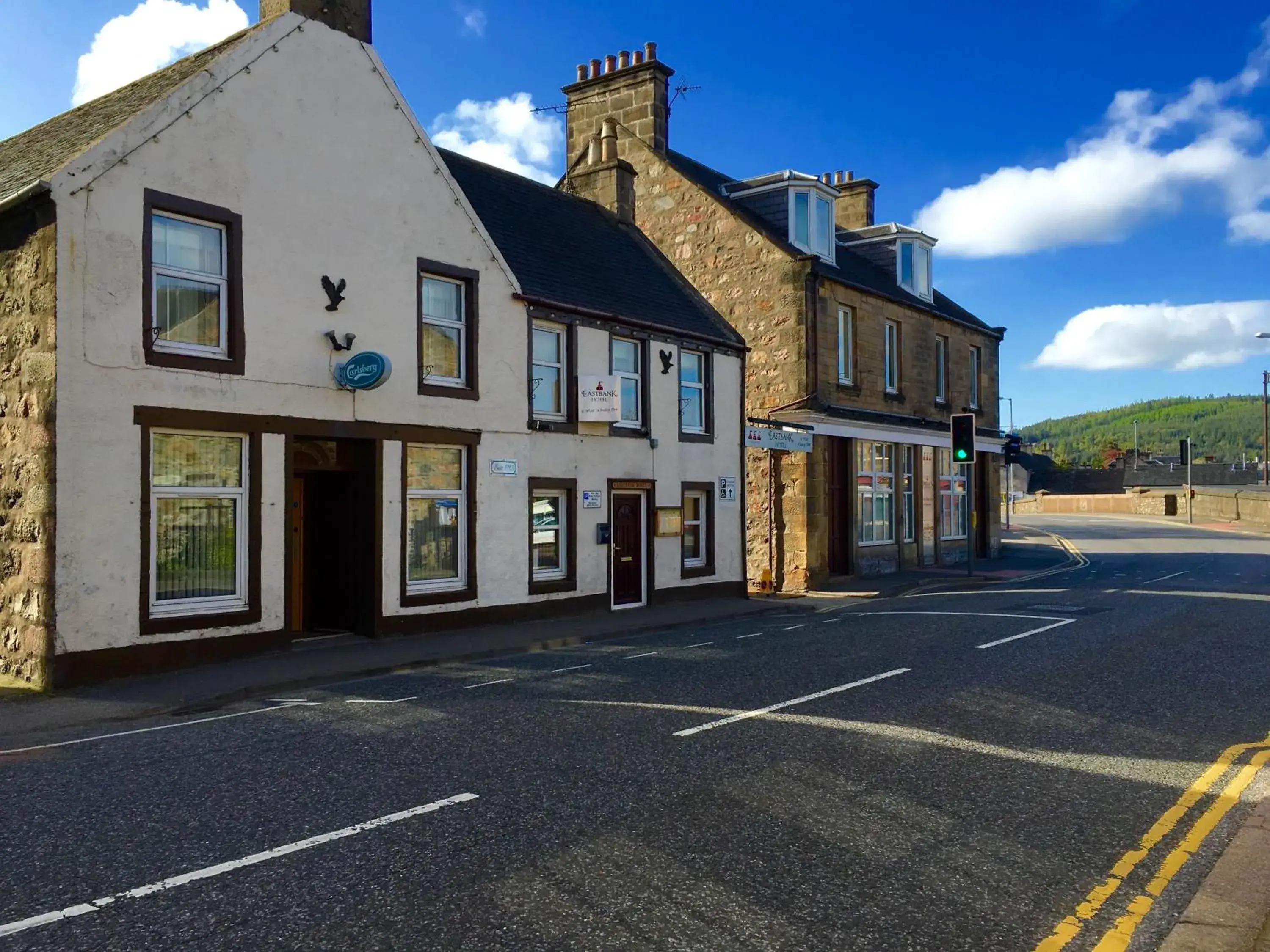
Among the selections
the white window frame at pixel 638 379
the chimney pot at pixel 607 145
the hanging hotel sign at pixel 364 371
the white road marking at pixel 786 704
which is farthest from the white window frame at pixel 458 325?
the chimney pot at pixel 607 145

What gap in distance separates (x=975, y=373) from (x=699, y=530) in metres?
17.0

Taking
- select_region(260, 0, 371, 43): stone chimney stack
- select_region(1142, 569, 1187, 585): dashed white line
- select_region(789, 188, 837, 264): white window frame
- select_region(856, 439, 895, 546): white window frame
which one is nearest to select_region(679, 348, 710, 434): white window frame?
select_region(789, 188, 837, 264): white window frame

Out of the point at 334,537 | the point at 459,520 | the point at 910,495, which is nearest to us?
the point at 334,537

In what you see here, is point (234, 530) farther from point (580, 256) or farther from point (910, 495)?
point (910, 495)

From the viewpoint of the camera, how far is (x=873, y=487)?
93.5 ft

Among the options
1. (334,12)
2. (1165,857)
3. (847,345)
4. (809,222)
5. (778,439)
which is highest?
(809,222)

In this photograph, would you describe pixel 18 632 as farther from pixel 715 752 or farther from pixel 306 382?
pixel 715 752

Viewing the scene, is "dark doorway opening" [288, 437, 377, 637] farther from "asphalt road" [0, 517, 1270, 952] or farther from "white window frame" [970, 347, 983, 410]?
"white window frame" [970, 347, 983, 410]

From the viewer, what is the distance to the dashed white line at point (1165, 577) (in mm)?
24234

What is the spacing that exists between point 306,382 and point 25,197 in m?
3.92

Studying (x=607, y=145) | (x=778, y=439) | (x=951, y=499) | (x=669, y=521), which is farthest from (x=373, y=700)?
(x=951, y=499)

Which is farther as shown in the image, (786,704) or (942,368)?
(942,368)

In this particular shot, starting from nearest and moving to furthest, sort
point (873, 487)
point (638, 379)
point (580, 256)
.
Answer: point (638, 379) < point (580, 256) < point (873, 487)

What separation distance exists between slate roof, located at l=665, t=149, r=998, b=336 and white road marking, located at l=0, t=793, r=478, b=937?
21187 mm
